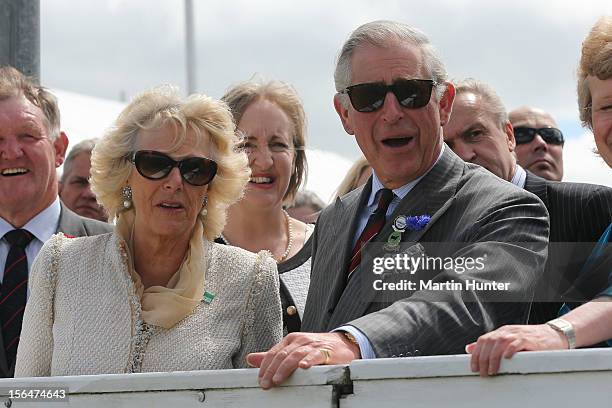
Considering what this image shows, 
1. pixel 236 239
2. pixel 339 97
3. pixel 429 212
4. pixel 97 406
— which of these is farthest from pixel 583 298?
pixel 236 239

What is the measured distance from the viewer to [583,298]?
9.55ft

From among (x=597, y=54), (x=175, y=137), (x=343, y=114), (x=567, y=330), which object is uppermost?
(x=597, y=54)

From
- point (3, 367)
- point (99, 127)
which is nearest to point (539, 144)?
point (3, 367)

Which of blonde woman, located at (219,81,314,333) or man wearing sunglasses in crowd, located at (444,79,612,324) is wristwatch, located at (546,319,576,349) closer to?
man wearing sunglasses in crowd, located at (444,79,612,324)

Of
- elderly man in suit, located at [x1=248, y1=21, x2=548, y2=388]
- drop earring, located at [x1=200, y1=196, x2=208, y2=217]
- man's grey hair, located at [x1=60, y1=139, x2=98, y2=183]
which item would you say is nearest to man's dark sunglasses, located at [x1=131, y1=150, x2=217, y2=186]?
drop earring, located at [x1=200, y1=196, x2=208, y2=217]

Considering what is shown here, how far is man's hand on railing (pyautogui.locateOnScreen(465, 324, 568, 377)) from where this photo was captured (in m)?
2.07

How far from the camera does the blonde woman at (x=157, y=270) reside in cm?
337

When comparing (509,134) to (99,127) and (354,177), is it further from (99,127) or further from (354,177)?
(99,127)

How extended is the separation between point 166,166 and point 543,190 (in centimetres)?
139

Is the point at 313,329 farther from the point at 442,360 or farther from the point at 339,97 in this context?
the point at 442,360

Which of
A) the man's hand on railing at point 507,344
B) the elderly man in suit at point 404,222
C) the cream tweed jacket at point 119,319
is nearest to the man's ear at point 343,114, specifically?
the elderly man in suit at point 404,222

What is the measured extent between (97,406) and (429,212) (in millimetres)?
1082

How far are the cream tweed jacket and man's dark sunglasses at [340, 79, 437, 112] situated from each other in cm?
74

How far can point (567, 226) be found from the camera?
11.7 ft
